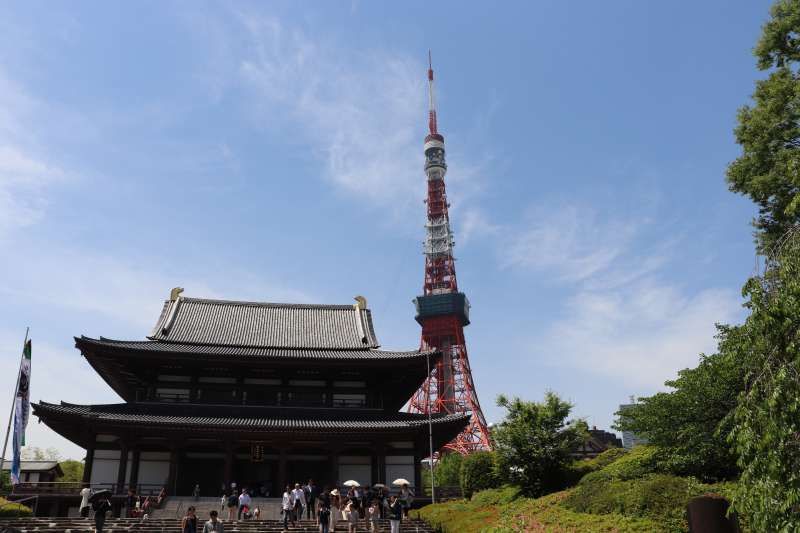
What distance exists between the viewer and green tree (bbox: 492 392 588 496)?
79.1 ft

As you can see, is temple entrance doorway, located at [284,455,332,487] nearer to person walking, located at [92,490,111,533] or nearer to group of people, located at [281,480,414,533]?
group of people, located at [281,480,414,533]

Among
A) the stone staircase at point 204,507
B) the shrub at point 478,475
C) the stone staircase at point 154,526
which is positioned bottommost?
the stone staircase at point 154,526

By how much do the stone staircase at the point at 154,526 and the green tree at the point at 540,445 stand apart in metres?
4.35

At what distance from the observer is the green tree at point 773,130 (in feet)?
64.0

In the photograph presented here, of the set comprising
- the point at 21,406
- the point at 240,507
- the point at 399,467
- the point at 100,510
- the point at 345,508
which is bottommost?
the point at 345,508

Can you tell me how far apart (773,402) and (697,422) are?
35.0 feet

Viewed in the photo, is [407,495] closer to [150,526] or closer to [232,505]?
[232,505]

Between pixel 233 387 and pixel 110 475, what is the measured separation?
24.3 ft

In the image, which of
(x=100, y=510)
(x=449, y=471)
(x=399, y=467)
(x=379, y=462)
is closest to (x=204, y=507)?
(x=100, y=510)

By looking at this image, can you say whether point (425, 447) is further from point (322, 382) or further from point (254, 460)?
point (254, 460)

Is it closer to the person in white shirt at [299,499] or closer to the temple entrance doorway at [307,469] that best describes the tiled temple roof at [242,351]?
the temple entrance doorway at [307,469]

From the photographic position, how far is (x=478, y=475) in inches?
1195

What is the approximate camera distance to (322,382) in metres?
34.8

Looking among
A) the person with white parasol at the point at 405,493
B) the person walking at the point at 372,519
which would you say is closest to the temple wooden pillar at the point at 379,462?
the person with white parasol at the point at 405,493
